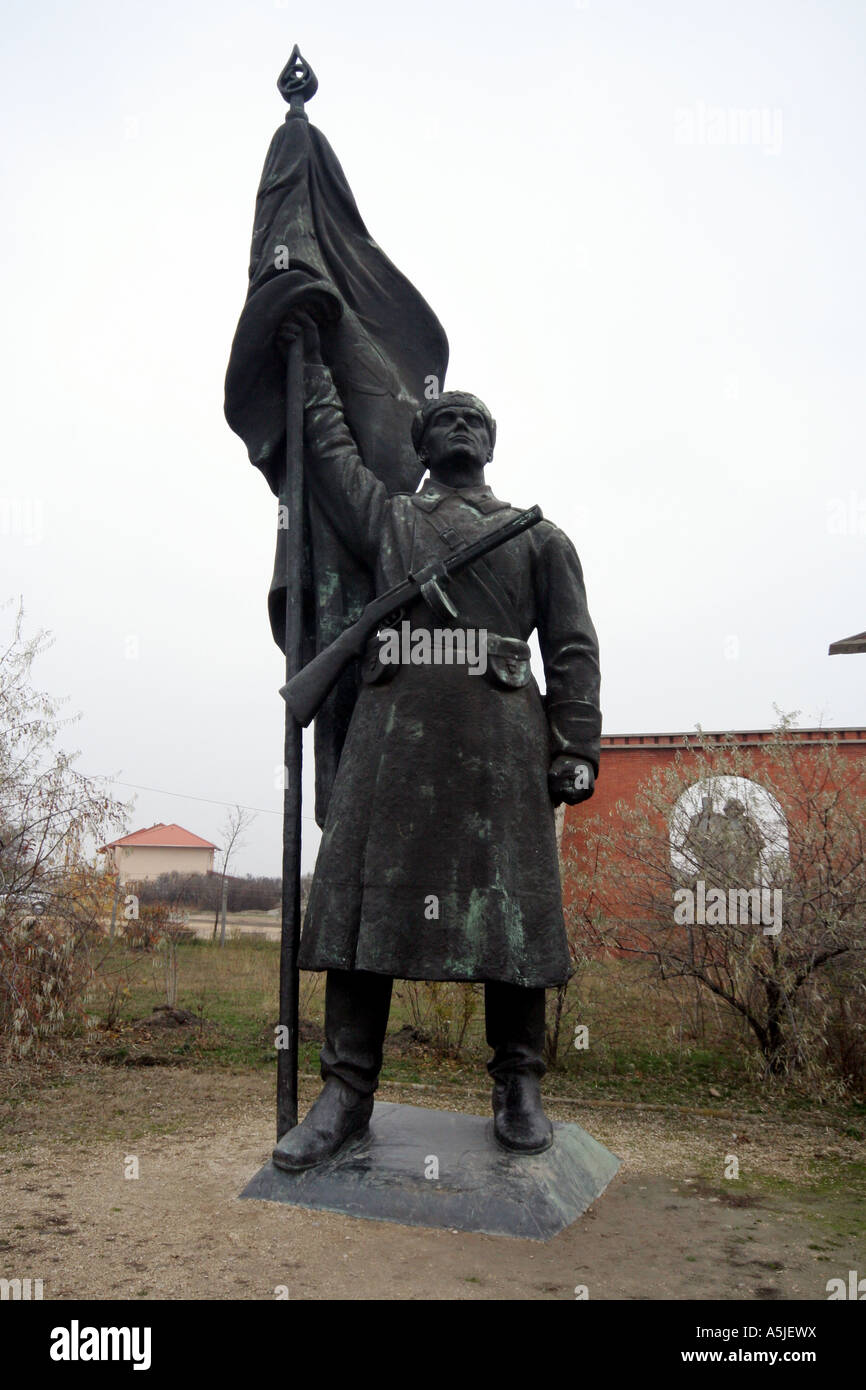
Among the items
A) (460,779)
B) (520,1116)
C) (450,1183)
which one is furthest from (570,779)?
(450,1183)

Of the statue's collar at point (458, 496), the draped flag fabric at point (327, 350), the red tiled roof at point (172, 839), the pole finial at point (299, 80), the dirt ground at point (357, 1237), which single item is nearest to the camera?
the dirt ground at point (357, 1237)

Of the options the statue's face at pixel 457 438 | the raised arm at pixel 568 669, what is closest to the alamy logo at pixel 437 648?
the raised arm at pixel 568 669

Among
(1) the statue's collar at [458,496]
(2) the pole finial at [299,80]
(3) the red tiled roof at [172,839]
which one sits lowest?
(3) the red tiled roof at [172,839]

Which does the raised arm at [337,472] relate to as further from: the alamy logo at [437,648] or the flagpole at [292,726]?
the alamy logo at [437,648]

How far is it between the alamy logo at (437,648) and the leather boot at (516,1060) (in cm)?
118

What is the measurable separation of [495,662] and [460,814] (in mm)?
573

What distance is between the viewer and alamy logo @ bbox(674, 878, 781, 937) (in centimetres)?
720

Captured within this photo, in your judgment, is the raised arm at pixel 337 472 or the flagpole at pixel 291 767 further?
the raised arm at pixel 337 472

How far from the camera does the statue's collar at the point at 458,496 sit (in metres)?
3.85

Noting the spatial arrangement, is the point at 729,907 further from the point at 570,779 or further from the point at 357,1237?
the point at 357,1237

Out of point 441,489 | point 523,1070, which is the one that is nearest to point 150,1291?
point 523,1070

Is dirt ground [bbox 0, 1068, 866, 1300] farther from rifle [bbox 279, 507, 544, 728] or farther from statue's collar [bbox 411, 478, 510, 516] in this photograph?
statue's collar [bbox 411, 478, 510, 516]

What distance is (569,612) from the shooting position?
3744 mm

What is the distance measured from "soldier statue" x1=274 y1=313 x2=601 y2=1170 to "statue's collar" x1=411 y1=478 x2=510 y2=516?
0.5 inches
